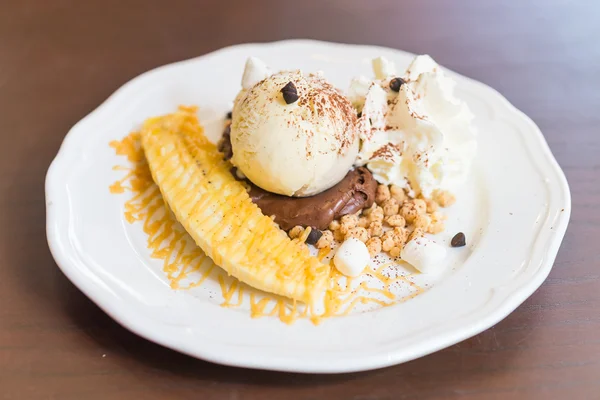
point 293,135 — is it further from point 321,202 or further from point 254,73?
point 254,73

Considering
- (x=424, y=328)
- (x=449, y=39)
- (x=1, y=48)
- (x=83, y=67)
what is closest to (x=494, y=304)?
(x=424, y=328)

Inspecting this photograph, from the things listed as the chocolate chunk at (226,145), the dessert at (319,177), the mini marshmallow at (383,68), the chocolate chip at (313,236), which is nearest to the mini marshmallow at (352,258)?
the dessert at (319,177)

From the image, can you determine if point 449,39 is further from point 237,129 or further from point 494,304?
point 494,304

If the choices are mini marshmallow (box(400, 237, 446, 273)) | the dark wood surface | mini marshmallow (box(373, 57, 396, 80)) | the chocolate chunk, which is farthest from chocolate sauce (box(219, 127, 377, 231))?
the dark wood surface

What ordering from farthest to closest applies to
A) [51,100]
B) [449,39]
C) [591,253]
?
1. [449,39]
2. [51,100]
3. [591,253]

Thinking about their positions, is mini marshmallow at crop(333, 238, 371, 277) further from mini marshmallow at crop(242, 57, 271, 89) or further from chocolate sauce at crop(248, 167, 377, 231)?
mini marshmallow at crop(242, 57, 271, 89)

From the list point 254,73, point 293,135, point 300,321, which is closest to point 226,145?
point 254,73

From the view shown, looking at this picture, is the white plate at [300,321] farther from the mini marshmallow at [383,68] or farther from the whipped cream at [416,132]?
the mini marshmallow at [383,68]
